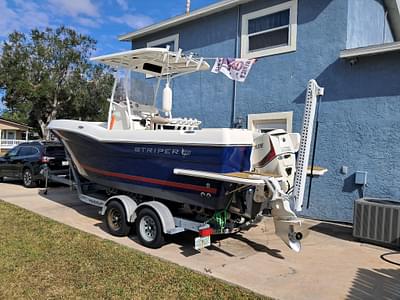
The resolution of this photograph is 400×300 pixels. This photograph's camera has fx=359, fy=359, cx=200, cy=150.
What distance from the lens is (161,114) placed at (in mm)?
7887

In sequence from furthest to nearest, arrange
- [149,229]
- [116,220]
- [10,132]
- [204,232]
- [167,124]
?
[10,132], [167,124], [116,220], [149,229], [204,232]

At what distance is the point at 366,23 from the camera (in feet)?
28.6

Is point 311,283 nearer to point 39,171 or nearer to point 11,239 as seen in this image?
point 11,239

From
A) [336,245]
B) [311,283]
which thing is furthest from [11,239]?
[336,245]

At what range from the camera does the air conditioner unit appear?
6.15 meters

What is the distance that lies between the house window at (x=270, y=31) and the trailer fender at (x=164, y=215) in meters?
5.19

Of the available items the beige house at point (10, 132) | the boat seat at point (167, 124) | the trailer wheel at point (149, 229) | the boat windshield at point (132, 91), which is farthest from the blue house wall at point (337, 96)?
the beige house at point (10, 132)

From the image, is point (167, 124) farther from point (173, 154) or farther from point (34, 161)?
point (34, 161)

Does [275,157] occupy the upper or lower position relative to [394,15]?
lower

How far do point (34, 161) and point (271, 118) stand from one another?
7887 mm

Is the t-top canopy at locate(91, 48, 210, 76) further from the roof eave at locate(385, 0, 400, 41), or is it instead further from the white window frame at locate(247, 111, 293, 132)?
the roof eave at locate(385, 0, 400, 41)

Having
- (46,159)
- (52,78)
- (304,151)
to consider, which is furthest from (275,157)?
(52,78)

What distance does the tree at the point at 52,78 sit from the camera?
30.8m

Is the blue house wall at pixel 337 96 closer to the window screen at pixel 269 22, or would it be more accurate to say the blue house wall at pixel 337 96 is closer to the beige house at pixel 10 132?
the window screen at pixel 269 22
